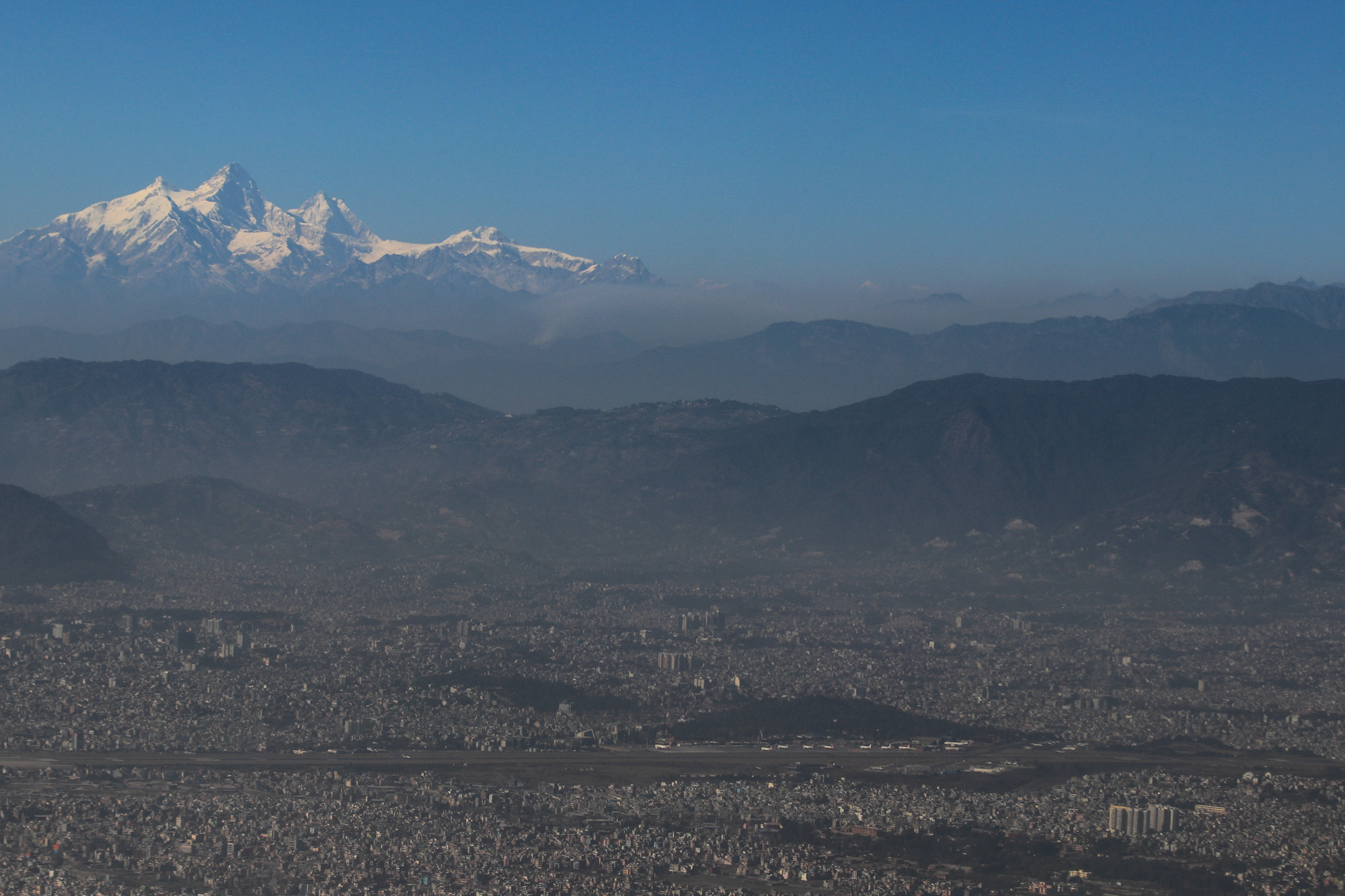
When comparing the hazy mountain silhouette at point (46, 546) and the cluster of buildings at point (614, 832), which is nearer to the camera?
the cluster of buildings at point (614, 832)

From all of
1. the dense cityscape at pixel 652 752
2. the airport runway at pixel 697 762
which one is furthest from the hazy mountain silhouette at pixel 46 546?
the airport runway at pixel 697 762

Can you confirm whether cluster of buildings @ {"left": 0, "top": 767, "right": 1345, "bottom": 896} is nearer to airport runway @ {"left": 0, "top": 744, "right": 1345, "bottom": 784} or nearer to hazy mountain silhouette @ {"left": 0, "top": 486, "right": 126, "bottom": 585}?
airport runway @ {"left": 0, "top": 744, "right": 1345, "bottom": 784}

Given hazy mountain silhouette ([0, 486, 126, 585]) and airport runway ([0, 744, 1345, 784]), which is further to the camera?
hazy mountain silhouette ([0, 486, 126, 585])

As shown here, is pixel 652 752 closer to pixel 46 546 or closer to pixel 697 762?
pixel 697 762

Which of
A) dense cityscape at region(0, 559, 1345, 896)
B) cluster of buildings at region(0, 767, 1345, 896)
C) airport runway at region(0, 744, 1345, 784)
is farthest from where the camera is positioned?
airport runway at region(0, 744, 1345, 784)

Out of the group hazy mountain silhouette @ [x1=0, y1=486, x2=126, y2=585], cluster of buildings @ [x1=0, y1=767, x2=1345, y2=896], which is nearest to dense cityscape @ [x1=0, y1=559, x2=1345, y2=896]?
cluster of buildings @ [x1=0, y1=767, x2=1345, y2=896]

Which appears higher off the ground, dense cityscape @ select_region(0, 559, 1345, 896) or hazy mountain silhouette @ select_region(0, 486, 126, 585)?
hazy mountain silhouette @ select_region(0, 486, 126, 585)

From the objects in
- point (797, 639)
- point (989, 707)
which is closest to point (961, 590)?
point (797, 639)

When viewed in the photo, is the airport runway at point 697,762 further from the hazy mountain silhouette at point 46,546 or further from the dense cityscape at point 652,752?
the hazy mountain silhouette at point 46,546

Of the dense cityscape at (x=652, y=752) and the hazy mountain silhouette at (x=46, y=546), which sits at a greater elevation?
the hazy mountain silhouette at (x=46, y=546)

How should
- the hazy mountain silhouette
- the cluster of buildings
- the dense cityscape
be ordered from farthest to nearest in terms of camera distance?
the hazy mountain silhouette, the dense cityscape, the cluster of buildings

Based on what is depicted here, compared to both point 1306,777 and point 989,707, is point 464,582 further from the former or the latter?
point 1306,777
